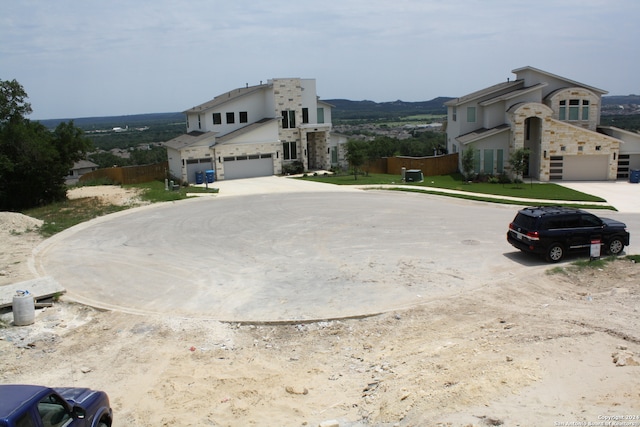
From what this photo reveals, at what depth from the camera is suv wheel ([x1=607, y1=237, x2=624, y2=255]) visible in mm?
19672

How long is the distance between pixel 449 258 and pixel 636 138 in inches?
1198

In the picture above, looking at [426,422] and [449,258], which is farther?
[449,258]

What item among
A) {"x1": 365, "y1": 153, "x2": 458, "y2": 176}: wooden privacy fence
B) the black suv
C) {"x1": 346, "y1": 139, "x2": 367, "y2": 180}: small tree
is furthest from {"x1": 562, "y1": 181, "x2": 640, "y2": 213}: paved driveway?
{"x1": 346, "y1": 139, "x2": 367, "y2": 180}: small tree

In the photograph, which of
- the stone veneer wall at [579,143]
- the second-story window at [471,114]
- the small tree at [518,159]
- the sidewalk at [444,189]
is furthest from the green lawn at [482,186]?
the second-story window at [471,114]

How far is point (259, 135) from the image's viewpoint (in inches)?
1870

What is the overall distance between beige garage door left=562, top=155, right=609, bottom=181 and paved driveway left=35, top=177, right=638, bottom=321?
14968 mm

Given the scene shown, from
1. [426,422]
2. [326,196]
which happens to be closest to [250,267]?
[426,422]

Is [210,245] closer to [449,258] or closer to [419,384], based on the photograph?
[449,258]

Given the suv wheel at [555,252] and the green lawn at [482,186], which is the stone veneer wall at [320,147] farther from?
the suv wheel at [555,252]

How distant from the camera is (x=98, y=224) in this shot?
28.4m

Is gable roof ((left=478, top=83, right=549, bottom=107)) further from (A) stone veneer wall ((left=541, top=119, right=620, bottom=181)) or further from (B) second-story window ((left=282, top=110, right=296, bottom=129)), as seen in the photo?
(B) second-story window ((left=282, top=110, right=296, bottom=129))

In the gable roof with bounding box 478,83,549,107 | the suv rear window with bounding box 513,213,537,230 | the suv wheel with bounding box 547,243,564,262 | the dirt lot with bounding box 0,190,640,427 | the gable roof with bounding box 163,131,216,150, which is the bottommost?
the dirt lot with bounding box 0,190,640,427

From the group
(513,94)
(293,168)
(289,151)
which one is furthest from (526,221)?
(289,151)

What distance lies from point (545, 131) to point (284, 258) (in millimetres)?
29207
